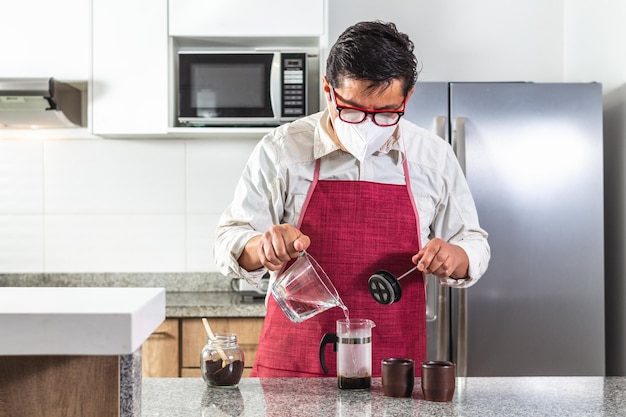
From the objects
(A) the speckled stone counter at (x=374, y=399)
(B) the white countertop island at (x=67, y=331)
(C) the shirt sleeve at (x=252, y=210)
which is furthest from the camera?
(C) the shirt sleeve at (x=252, y=210)

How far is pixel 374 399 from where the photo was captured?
1.45 m

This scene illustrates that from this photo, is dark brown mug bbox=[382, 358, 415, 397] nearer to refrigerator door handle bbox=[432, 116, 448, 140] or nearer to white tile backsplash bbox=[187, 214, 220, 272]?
refrigerator door handle bbox=[432, 116, 448, 140]

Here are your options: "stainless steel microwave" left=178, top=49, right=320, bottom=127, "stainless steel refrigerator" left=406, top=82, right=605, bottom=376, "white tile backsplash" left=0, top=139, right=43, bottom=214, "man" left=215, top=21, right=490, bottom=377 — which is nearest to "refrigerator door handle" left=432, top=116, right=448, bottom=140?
"stainless steel refrigerator" left=406, top=82, right=605, bottom=376

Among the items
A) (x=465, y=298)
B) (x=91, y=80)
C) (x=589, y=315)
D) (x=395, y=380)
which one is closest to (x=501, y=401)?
(x=395, y=380)

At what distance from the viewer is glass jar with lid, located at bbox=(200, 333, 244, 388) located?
5.01 feet

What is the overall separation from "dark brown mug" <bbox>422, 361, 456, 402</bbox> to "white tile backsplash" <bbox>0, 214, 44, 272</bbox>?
2.39 m

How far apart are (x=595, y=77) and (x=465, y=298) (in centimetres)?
113

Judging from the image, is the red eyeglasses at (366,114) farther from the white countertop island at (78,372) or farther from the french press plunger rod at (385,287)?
the white countertop island at (78,372)

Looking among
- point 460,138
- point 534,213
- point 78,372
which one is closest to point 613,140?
point 534,213

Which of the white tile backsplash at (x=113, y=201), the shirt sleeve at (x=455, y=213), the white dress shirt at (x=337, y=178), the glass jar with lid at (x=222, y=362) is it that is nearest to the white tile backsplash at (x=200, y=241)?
the white tile backsplash at (x=113, y=201)

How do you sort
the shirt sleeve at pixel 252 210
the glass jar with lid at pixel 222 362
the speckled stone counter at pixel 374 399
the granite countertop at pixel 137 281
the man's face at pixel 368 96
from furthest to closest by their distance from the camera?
the granite countertop at pixel 137 281 < the shirt sleeve at pixel 252 210 < the man's face at pixel 368 96 < the glass jar with lid at pixel 222 362 < the speckled stone counter at pixel 374 399

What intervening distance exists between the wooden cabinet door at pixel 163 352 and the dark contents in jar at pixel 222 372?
4.21 feet

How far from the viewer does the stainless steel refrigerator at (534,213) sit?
9.04 feet

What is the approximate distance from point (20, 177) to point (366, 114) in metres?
2.18
